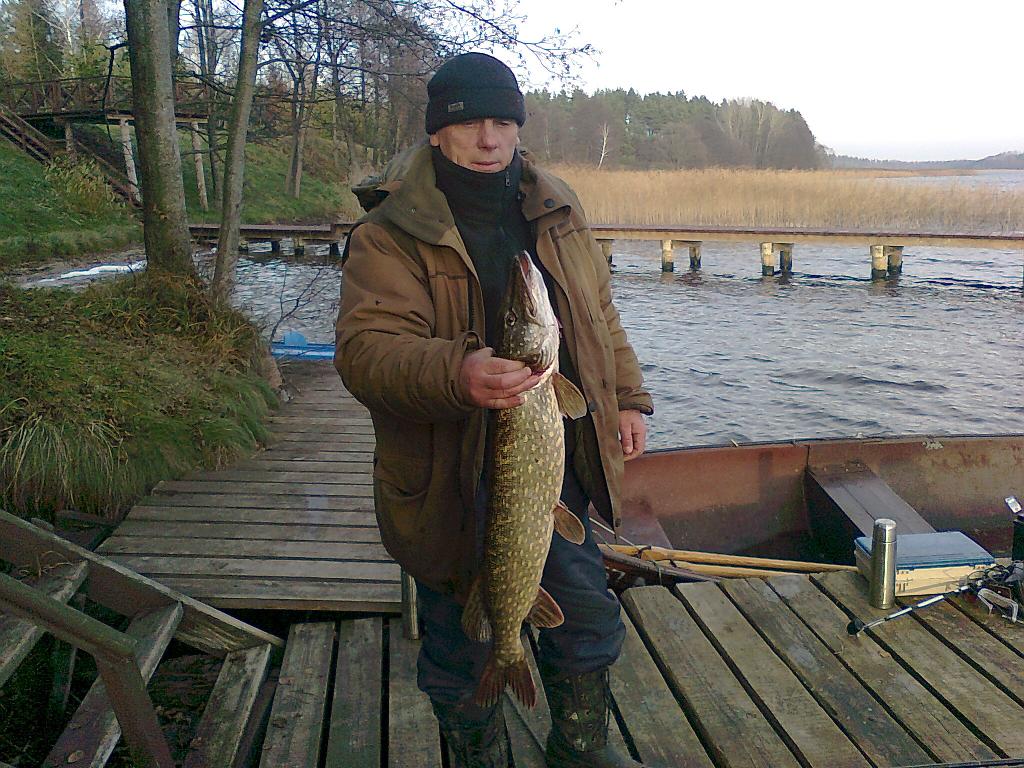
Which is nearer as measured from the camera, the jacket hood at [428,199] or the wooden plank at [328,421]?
the jacket hood at [428,199]

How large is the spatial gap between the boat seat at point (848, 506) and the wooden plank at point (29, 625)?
4701 mm

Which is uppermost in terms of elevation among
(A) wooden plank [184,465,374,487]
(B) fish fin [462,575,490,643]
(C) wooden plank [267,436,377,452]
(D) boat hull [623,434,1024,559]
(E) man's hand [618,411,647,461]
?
(E) man's hand [618,411,647,461]

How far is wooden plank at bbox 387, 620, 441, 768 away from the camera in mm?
2887

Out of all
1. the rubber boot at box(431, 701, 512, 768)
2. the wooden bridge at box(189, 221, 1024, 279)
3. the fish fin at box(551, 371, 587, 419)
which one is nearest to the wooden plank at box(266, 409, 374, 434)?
the rubber boot at box(431, 701, 512, 768)

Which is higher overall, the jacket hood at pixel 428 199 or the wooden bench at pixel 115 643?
the jacket hood at pixel 428 199

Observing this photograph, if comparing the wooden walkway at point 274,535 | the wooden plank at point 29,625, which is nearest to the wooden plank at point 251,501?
the wooden walkway at point 274,535

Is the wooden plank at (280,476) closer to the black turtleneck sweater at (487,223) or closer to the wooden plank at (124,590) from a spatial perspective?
the wooden plank at (124,590)

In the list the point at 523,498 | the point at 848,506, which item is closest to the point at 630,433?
the point at 523,498

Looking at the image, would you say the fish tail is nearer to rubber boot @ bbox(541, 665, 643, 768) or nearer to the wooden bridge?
rubber boot @ bbox(541, 665, 643, 768)

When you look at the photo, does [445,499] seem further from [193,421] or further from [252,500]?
[193,421]

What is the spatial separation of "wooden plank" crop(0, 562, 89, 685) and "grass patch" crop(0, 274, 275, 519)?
141 cm

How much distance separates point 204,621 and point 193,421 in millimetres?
2409

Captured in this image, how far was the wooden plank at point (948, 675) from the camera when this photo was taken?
2.98m

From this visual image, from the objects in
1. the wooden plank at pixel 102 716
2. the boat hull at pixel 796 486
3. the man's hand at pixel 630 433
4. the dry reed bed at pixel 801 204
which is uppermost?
the dry reed bed at pixel 801 204
